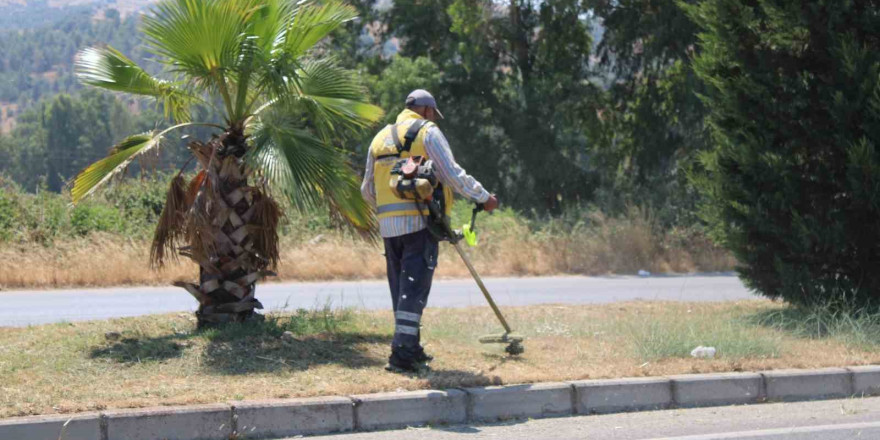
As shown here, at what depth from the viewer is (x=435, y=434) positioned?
589 cm

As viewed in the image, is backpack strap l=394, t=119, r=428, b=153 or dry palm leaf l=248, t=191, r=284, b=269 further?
dry palm leaf l=248, t=191, r=284, b=269

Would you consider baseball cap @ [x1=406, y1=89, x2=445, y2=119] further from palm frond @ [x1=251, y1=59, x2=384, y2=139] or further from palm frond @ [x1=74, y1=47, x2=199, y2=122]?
palm frond @ [x1=74, y1=47, x2=199, y2=122]

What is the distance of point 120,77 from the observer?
7957 millimetres

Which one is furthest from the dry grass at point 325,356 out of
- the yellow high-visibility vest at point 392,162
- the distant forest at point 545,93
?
the distant forest at point 545,93

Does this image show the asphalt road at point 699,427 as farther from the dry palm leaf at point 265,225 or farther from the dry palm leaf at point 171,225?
the dry palm leaf at point 171,225

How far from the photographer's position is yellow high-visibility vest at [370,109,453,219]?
683 centimetres

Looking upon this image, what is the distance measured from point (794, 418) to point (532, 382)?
171cm

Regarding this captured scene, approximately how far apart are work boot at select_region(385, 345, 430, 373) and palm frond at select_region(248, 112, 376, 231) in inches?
54.4

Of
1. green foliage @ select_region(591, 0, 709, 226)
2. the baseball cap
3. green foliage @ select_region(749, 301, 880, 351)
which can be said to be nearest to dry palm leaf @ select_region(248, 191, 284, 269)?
the baseball cap

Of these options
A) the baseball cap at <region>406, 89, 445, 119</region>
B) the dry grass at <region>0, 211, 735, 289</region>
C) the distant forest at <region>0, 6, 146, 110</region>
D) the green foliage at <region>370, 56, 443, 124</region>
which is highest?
the distant forest at <region>0, 6, 146, 110</region>

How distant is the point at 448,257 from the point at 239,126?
896 cm

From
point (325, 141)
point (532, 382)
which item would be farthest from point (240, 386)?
point (325, 141)

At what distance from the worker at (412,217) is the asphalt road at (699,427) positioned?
946 millimetres

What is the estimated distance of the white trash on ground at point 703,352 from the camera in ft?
24.5
